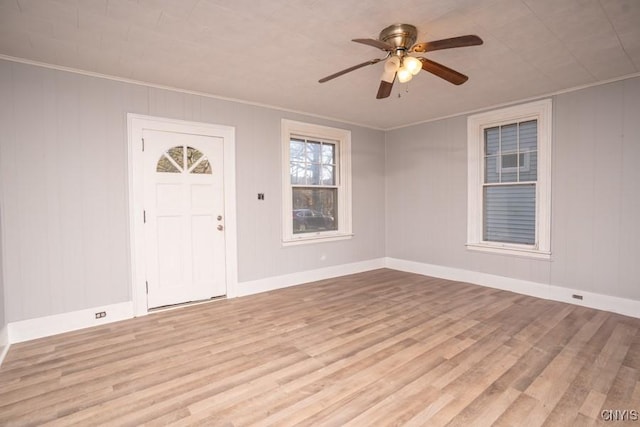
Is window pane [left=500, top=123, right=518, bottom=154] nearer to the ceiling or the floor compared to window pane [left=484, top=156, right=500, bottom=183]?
nearer to the ceiling

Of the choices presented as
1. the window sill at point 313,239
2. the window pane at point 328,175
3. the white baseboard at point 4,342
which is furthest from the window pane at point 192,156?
the white baseboard at point 4,342

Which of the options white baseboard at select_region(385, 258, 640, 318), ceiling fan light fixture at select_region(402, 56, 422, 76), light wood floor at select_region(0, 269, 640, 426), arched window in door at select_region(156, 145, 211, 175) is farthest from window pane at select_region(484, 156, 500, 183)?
arched window in door at select_region(156, 145, 211, 175)

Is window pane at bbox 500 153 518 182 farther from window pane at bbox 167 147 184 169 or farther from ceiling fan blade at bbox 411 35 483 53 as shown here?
window pane at bbox 167 147 184 169

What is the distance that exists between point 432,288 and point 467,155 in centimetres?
209

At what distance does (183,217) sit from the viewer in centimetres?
395

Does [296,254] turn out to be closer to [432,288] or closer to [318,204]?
[318,204]

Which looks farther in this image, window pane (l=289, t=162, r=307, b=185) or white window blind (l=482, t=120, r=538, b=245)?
window pane (l=289, t=162, r=307, b=185)

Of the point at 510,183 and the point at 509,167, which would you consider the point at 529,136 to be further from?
the point at 510,183

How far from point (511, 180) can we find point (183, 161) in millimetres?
4431

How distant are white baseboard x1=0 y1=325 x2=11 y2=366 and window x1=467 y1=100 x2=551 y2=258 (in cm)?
547

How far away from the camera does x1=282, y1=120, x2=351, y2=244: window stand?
15.9ft

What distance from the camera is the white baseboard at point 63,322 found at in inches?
118

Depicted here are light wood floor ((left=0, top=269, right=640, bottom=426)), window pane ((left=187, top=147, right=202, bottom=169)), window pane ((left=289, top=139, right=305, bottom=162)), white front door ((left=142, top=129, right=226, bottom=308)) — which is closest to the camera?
light wood floor ((left=0, top=269, right=640, bottom=426))

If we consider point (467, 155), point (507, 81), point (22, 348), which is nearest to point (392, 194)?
point (467, 155)
